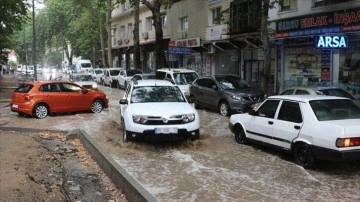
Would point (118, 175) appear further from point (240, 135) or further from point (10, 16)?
point (10, 16)

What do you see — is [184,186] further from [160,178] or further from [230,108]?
[230,108]

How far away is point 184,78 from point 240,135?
10.8 metres

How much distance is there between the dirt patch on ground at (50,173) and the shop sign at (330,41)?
8718 mm

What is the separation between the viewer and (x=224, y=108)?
1669 centimetres

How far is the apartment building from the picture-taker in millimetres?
16781

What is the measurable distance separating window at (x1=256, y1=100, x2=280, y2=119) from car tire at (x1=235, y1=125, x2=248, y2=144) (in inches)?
35.9

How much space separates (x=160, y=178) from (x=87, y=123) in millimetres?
7872

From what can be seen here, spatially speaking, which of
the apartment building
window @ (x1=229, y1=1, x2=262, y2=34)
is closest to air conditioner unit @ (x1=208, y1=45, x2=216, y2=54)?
window @ (x1=229, y1=1, x2=262, y2=34)

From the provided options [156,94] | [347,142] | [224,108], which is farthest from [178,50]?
[347,142]

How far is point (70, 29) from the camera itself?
65688mm

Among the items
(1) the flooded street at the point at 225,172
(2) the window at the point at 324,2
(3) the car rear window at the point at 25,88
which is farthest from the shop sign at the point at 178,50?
(1) the flooded street at the point at 225,172

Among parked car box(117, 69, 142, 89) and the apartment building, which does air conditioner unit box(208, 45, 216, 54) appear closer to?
parked car box(117, 69, 142, 89)

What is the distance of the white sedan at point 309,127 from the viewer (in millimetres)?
7684

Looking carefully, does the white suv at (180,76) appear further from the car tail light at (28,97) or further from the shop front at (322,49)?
the car tail light at (28,97)
